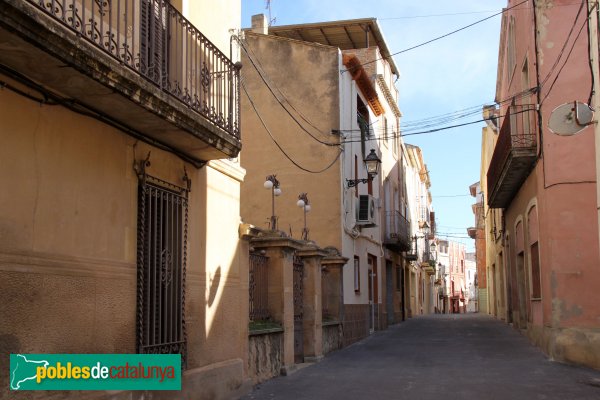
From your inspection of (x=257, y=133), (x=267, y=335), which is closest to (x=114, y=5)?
(x=267, y=335)

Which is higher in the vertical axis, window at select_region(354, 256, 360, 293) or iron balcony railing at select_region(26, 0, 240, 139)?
iron balcony railing at select_region(26, 0, 240, 139)

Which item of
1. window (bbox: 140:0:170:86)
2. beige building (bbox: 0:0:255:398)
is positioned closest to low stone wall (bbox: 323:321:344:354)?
beige building (bbox: 0:0:255:398)

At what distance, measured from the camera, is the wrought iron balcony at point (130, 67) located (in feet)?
17.2

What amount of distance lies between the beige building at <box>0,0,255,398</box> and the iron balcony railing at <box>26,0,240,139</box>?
3 cm

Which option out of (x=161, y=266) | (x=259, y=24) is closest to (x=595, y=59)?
(x=161, y=266)

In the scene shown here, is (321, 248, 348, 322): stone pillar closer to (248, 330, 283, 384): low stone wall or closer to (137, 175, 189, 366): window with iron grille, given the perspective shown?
(248, 330, 283, 384): low stone wall

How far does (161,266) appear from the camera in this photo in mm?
8070

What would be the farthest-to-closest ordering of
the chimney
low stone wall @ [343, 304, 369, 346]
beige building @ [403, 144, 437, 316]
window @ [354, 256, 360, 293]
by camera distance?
beige building @ [403, 144, 437, 316] → the chimney → window @ [354, 256, 360, 293] → low stone wall @ [343, 304, 369, 346]

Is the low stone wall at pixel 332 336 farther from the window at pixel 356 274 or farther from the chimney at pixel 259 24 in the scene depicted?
the chimney at pixel 259 24

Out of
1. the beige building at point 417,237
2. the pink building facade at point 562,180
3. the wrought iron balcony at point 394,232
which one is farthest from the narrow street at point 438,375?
the beige building at point 417,237

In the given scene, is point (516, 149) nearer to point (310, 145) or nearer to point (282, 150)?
point (310, 145)

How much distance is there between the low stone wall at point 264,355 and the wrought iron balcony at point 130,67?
361cm

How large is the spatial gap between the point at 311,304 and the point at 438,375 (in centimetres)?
348

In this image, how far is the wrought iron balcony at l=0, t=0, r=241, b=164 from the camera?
5.25 m
